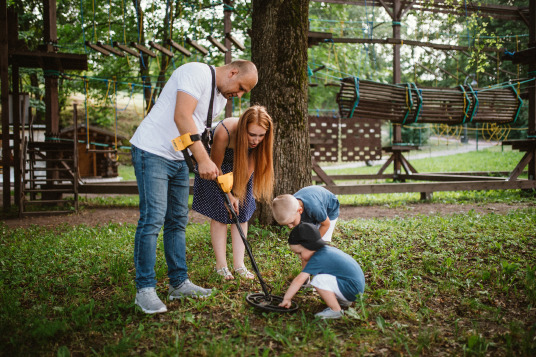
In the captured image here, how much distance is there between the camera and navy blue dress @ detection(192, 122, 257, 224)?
11.9 ft

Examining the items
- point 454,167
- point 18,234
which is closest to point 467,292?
point 18,234

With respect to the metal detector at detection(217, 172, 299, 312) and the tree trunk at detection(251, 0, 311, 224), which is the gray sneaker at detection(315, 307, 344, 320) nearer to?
the metal detector at detection(217, 172, 299, 312)

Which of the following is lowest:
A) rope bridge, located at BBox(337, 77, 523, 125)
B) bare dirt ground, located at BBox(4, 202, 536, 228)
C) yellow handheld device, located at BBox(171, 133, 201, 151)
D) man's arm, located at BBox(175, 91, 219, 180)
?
bare dirt ground, located at BBox(4, 202, 536, 228)

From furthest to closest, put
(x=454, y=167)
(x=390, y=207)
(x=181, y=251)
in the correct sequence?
(x=454, y=167) → (x=390, y=207) → (x=181, y=251)

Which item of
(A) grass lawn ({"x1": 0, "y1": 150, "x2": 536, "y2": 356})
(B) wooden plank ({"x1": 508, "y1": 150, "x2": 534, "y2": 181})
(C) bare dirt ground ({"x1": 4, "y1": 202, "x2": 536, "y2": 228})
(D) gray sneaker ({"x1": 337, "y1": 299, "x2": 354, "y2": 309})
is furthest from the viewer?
(B) wooden plank ({"x1": 508, "y1": 150, "x2": 534, "y2": 181})

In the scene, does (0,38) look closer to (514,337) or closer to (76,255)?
(76,255)

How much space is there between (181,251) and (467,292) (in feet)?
7.75

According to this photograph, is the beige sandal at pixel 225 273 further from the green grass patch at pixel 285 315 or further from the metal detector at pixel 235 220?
the metal detector at pixel 235 220

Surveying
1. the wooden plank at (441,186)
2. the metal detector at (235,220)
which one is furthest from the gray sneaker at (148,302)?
the wooden plank at (441,186)

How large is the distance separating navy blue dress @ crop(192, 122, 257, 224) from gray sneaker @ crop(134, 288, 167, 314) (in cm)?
91

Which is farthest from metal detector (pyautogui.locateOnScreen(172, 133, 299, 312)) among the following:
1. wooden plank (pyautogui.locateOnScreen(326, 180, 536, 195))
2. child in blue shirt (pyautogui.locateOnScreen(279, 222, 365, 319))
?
wooden plank (pyautogui.locateOnScreen(326, 180, 536, 195))

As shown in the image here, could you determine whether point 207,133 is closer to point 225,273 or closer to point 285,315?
point 225,273

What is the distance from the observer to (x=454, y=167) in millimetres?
18578

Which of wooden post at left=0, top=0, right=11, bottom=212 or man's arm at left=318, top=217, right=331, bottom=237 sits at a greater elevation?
wooden post at left=0, top=0, right=11, bottom=212
